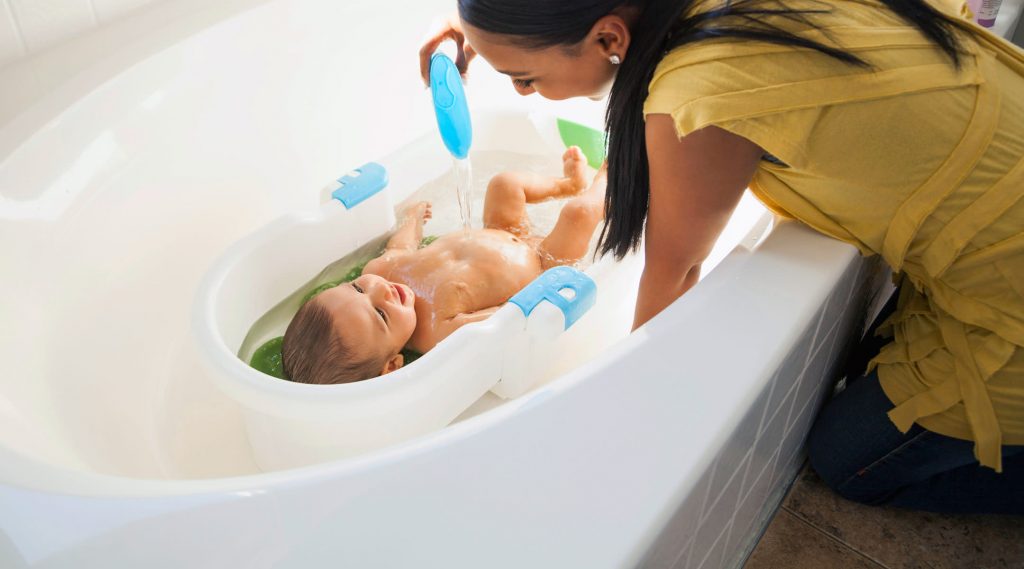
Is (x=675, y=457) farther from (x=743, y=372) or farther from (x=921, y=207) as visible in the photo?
(x=921, y=207)

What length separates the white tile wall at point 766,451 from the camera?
2.24 feet

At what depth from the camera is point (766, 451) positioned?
93 cm

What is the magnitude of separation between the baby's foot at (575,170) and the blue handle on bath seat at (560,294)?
1.52 ft

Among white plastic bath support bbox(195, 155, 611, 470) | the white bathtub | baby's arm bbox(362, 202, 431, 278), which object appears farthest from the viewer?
baby's arm bbox(362, 202, 431, 278)

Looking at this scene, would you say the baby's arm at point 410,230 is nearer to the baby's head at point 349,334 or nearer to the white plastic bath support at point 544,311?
the baby's head at point 349,334

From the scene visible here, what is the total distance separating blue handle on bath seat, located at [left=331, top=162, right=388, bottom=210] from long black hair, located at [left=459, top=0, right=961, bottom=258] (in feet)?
1.66

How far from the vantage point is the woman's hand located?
4.08 feet

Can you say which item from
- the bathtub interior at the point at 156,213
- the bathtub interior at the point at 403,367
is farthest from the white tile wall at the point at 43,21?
the bathtub interior at the point at 403,367

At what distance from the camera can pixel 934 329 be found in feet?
3.22

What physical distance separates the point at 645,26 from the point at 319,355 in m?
0.61

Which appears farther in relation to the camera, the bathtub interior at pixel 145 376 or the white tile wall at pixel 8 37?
the white tile wall at pixel 8 37

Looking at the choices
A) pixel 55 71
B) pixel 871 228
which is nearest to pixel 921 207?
pixel 871 228

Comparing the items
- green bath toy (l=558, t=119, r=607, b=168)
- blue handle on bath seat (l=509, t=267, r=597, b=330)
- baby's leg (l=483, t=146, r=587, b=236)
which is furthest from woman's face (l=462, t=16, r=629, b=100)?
green bath toy (l=558, t=119, r=607, b=168)

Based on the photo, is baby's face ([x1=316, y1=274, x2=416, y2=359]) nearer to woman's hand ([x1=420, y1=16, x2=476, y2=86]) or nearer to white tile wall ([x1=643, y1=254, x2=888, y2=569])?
woman's hand ([x1=420, y1=16, x2=476, y2=86])
